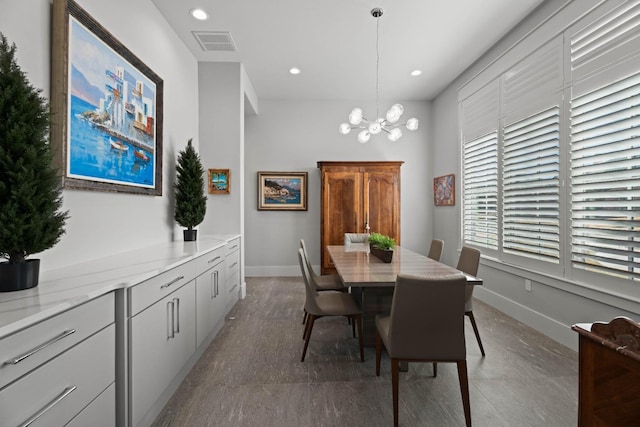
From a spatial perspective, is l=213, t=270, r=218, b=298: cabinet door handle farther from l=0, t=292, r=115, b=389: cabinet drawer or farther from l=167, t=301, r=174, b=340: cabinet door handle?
l=0, t=292, r=115, b=389: cabinet drawer

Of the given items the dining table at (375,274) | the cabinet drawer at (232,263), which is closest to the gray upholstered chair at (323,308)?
the dining table at (375,274)

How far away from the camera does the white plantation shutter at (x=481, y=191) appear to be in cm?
402

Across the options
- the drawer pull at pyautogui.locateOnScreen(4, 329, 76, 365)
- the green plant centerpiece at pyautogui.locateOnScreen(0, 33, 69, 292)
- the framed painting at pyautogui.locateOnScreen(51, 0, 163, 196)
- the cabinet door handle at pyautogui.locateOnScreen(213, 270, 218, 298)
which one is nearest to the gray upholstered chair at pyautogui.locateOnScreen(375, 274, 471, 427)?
the drawer pull at pyautogui.locateOnScreen(4, 329, 76, 365)

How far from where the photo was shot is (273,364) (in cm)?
251

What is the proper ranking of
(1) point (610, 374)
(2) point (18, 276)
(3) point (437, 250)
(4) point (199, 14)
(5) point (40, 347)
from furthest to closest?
(3) point (437, 250) → (4) point (199, 14) → (2) point (18, 276) → (5) point (40, 347) → (1) point (610, 374)

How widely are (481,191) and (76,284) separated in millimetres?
4512

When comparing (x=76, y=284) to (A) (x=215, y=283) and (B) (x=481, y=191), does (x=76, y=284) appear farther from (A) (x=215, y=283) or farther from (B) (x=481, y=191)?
(B) (x=481, y=191)

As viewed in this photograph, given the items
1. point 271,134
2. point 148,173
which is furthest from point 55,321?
point 271,134

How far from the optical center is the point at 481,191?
4.31 meters

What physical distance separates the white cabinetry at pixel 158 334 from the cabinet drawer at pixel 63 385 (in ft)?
0.52

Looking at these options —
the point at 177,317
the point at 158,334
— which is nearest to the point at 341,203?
the point at 177,317

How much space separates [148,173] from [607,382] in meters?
3.20

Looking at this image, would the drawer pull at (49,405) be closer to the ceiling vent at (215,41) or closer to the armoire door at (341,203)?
the ceiling vent at (215,41)

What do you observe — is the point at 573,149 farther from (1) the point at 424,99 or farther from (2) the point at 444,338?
(1) the point at 424,99
